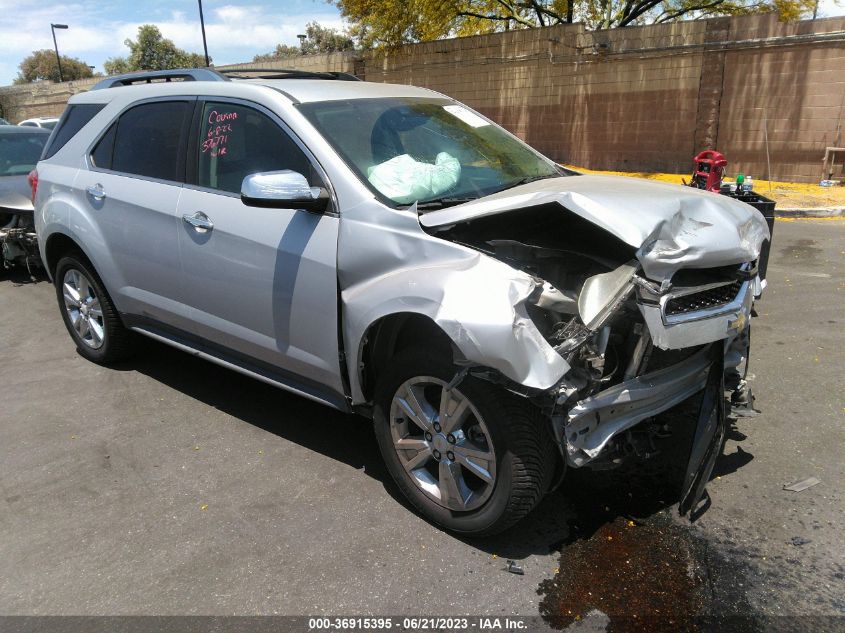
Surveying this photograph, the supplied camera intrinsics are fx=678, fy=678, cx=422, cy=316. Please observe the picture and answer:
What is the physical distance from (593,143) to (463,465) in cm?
1777

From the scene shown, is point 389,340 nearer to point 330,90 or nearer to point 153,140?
point 330,90

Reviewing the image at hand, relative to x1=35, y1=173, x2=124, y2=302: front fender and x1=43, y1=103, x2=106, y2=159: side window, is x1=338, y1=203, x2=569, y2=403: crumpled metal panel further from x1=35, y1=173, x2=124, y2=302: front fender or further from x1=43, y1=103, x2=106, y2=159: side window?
x1=43, y1=103, x2=106, y2=159: side window

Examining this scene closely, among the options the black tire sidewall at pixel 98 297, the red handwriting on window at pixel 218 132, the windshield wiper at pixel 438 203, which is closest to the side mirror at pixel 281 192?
the windshield wiper at pixel 438 203

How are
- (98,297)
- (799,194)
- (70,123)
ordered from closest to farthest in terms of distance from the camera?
(98,297), (70,123), (799,194)

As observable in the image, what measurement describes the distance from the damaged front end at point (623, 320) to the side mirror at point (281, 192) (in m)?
0.68

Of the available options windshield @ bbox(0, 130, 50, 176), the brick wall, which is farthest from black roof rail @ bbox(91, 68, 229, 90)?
the brick wall

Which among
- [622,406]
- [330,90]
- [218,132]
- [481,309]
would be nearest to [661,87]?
[330,90]

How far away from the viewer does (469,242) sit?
3008mm

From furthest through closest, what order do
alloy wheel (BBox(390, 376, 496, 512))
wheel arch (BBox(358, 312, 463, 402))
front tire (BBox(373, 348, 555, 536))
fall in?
1. wheel arch (BBox(358, 312, 463, 402))
2. alloy wheel (BBox(390, 376, 496, 512))
3. front tire (BBox(373, 348, 555, 536))

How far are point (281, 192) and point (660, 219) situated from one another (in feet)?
5.47

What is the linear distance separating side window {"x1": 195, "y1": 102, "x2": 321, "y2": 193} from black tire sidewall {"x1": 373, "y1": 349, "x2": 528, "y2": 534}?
42.9 inches

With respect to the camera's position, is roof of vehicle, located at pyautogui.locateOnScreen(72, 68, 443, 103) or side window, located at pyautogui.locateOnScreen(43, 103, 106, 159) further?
side window, located at pyautogui.locateOnScreen(43, 103, 106, 159)

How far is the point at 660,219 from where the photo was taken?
8.79 feet

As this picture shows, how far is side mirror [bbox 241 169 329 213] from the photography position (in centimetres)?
312
